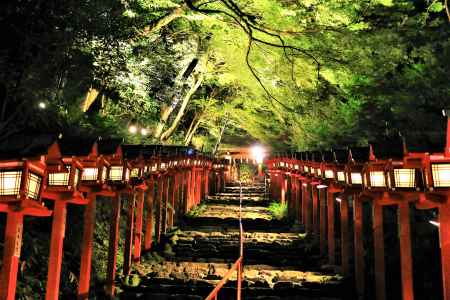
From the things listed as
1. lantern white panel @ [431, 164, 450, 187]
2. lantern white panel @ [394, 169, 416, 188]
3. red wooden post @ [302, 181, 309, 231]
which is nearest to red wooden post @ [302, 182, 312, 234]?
red wooden post @ [302, 181, 309, 231]

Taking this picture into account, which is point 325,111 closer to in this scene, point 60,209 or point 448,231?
point 448,231

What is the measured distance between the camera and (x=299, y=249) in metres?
13.5

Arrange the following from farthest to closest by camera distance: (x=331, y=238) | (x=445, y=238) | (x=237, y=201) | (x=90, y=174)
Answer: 1. (x=237, y=201)
2. (x=331, y=238)
3. (x=90, y=174)
4. (x=445, y=238)

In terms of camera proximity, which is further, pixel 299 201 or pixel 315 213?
pixel 299 201

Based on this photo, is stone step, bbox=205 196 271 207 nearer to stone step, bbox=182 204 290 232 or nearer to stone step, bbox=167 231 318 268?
stone step, bbox=182 204 290 232

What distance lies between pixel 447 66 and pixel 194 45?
12250 mm

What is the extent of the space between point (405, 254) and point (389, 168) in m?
1.88

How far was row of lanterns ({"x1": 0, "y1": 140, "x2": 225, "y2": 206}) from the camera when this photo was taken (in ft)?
15.9

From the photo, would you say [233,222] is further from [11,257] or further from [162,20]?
[11,257]

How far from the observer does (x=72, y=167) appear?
6.57m

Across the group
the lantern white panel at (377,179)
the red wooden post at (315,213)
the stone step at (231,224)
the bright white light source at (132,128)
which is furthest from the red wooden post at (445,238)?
the bright white light source at (132,128)

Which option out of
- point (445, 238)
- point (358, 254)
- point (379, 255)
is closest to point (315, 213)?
point (358, 254)

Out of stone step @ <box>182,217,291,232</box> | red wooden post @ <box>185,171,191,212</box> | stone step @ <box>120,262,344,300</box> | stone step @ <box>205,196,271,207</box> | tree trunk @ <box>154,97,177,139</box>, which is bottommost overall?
stone step @ <box>120,262,344,300</box>

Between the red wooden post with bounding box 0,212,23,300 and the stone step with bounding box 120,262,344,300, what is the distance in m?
4.76
